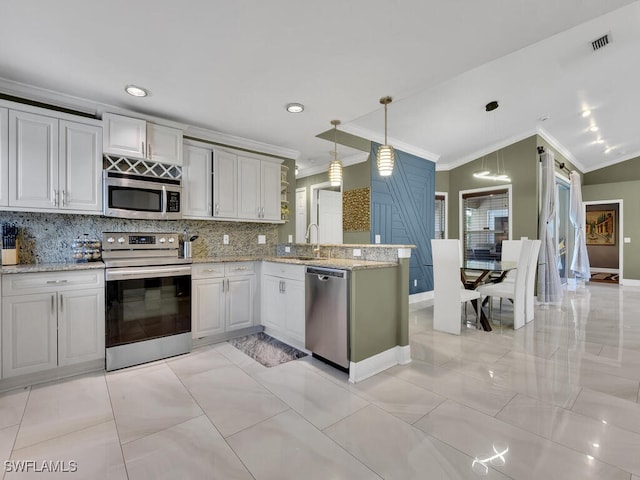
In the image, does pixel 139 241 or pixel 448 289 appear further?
pixel 448 289

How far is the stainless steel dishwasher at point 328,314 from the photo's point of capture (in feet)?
8.35

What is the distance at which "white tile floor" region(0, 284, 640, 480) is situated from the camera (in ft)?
5.09

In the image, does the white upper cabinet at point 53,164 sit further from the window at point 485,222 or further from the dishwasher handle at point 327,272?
the window at point 485,222

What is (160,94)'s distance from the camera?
2725 mm

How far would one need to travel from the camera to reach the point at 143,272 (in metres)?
2.77

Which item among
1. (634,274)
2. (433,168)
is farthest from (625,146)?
(433,168)

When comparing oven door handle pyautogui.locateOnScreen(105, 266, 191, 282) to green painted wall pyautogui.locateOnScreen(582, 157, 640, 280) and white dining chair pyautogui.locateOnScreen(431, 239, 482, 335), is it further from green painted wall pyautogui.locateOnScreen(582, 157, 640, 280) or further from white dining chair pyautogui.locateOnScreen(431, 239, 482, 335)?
green painted wall pyautogui.locateOnScreen(582, 157, 640, 280)

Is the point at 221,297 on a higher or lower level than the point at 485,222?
lower

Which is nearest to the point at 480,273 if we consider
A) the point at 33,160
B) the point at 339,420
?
the point at 339,420

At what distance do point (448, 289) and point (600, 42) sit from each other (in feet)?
10.2

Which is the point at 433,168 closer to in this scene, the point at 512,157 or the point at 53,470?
the point at 512,157

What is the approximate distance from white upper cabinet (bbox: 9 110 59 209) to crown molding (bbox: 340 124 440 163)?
3171 millimetres

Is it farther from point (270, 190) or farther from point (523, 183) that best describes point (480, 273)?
point (270, 190)

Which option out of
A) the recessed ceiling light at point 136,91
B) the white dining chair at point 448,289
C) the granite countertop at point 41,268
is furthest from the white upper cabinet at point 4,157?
the white dining chair at point 448,289
